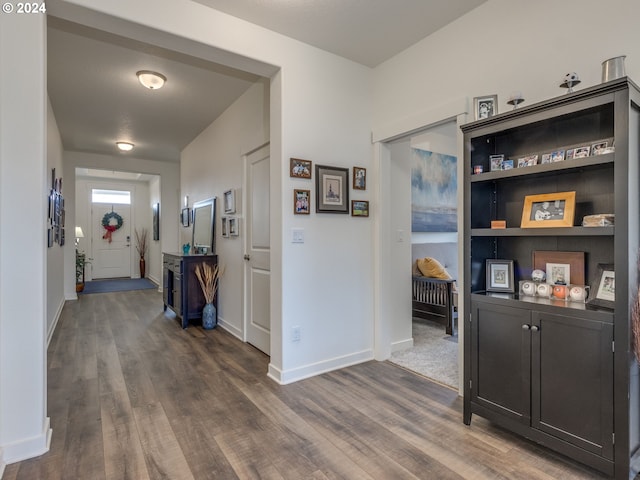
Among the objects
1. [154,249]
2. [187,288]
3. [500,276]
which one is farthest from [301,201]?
[154,249]

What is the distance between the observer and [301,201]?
290 centimetres

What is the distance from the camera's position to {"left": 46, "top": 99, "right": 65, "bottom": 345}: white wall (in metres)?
4.11

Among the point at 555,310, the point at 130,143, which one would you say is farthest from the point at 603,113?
the point at 130,143

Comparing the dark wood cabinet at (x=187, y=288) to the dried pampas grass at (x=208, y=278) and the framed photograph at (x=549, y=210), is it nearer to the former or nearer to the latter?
the dried pampas grass at (x=208, y=278)

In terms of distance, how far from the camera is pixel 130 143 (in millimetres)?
5969

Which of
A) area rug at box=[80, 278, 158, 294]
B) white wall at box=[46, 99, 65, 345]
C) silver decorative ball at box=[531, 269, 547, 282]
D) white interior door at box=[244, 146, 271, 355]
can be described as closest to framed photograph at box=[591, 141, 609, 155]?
silver decorative ball at box=[531, 269, 547, 282]

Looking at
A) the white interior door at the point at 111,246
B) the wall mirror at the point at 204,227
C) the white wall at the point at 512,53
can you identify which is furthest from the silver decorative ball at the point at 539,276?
the white interior door at the point at 111,246

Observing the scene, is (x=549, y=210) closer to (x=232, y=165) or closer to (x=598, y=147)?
(x=598, y=147)

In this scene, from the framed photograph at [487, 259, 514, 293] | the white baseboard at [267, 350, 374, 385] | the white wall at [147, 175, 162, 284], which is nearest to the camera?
the framed photograph at [487, 259, 514, 293]

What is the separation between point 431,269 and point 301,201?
2.28 metres

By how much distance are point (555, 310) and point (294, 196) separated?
1905mm

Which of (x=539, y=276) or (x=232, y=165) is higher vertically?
(x=232, y=165)

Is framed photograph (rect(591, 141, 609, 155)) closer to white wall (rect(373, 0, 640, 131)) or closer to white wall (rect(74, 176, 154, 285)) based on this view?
white wall (rect(373, 0, 640, 131))

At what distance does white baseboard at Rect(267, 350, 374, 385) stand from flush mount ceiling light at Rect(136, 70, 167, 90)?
2942 mm
